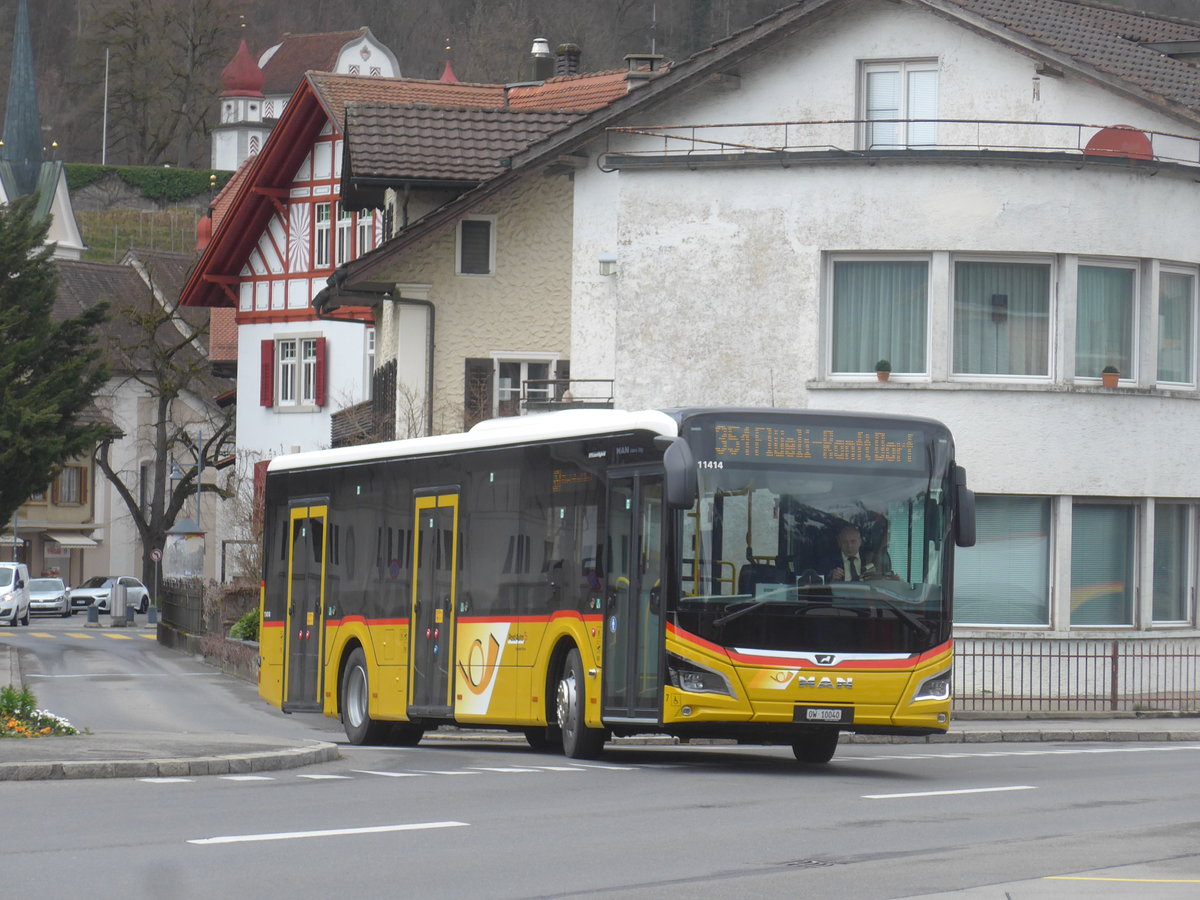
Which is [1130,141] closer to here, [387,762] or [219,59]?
[387,762]

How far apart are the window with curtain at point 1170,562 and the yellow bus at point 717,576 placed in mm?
12219

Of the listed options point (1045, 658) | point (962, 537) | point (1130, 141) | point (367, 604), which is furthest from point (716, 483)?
point (1130, 141)

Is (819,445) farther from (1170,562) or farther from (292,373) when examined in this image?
(292,373)

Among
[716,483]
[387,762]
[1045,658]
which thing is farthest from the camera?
[1045,658]

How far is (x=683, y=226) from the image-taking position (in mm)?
29469

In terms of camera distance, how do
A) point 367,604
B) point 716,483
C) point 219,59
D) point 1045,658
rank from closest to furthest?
point 716,483
point 367,604
point 1045,658
point 219,59

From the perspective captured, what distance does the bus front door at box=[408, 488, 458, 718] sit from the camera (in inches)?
789

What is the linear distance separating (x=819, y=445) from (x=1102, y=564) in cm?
1303

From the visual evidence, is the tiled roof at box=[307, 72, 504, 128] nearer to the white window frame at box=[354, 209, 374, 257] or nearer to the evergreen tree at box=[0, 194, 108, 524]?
the white window frame at box=[354, 209, 374, 257]

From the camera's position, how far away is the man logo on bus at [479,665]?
19.2 metres

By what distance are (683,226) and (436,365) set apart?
26.9ft

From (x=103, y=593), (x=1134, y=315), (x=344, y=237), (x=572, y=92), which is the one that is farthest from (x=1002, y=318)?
(x=103, y=593)

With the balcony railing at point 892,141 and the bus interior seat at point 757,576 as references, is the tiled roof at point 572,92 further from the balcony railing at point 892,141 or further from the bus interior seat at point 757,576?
the bus interior seat at point 757,576

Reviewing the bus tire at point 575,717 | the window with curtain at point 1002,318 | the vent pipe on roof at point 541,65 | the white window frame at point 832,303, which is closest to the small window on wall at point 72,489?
the vent pipe on roof at point 541,65
